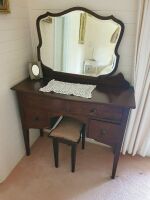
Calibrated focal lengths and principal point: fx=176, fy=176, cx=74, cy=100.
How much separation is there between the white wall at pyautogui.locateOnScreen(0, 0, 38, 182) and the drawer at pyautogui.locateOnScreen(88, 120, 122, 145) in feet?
2.47

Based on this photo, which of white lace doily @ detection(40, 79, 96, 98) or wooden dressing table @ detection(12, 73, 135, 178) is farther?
white lace doily @ detection(40, 79, 96, 98)

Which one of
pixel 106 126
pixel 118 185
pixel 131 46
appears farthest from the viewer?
pixel 118 185

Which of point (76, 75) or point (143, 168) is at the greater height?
point (76, 75)

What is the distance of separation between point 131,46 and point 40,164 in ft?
4.84

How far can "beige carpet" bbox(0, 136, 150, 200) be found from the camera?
1.57 meters

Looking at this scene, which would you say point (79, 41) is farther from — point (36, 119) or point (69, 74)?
point (36, 119)

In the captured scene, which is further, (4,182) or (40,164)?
(40,164)

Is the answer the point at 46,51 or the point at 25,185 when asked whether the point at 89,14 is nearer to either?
the point at 46,51

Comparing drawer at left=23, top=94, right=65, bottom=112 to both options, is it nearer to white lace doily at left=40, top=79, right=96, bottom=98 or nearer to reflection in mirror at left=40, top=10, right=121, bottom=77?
white lace doily at left=40, top=79, right=96, bottom=98

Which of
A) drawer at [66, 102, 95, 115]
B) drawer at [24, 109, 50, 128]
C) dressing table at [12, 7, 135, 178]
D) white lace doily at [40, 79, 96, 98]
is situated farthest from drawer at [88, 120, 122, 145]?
drawer at [24, 109, 50, 128]

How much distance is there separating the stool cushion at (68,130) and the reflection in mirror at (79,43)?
1.64 ft

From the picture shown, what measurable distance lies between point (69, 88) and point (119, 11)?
0.78m

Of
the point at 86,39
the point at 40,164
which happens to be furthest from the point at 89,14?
the point at 40,164

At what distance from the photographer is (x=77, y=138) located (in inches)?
61.3
